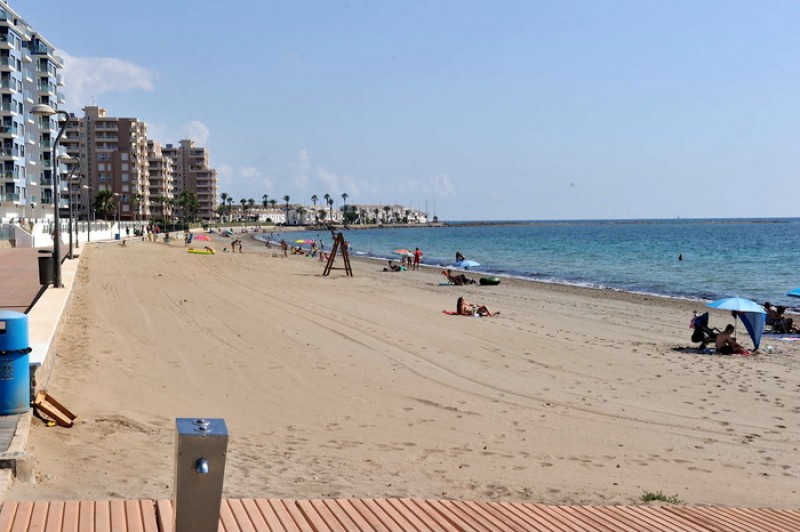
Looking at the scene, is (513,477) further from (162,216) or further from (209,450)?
(162,216)

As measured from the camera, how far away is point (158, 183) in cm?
14612

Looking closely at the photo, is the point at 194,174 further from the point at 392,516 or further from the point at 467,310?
the point at 392,516

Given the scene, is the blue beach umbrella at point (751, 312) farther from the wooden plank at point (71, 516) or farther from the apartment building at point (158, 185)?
the apartment building at point (158, 185)

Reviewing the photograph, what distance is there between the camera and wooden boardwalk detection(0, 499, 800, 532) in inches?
205

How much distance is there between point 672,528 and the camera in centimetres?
600

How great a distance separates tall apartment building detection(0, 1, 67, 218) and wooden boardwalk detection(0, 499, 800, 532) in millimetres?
64824

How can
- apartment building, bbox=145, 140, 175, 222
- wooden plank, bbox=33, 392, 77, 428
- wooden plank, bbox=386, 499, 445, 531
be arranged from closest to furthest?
wooden plank, bbox=386, 499, 445, 531 < wooden plank, bbox=33, 392, 77, 428 < apartment building, bbox=145, 140, 175, 222

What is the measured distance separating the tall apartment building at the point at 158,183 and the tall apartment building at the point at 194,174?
106 feet

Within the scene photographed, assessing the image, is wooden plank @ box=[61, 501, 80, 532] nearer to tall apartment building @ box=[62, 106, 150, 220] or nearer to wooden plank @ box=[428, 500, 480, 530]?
wooden plank @ box=[428, 500, 480, 530]

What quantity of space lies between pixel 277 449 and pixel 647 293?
95.8ft

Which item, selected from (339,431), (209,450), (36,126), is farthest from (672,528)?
(36,126)

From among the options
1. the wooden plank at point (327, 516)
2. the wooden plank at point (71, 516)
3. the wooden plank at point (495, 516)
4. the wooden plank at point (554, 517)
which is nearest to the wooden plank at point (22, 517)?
the wooden plank at point (71, 516)

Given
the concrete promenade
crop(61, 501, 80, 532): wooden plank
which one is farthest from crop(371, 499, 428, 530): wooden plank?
the concrete promenade

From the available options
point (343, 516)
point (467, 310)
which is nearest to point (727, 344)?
point (467, 310)
